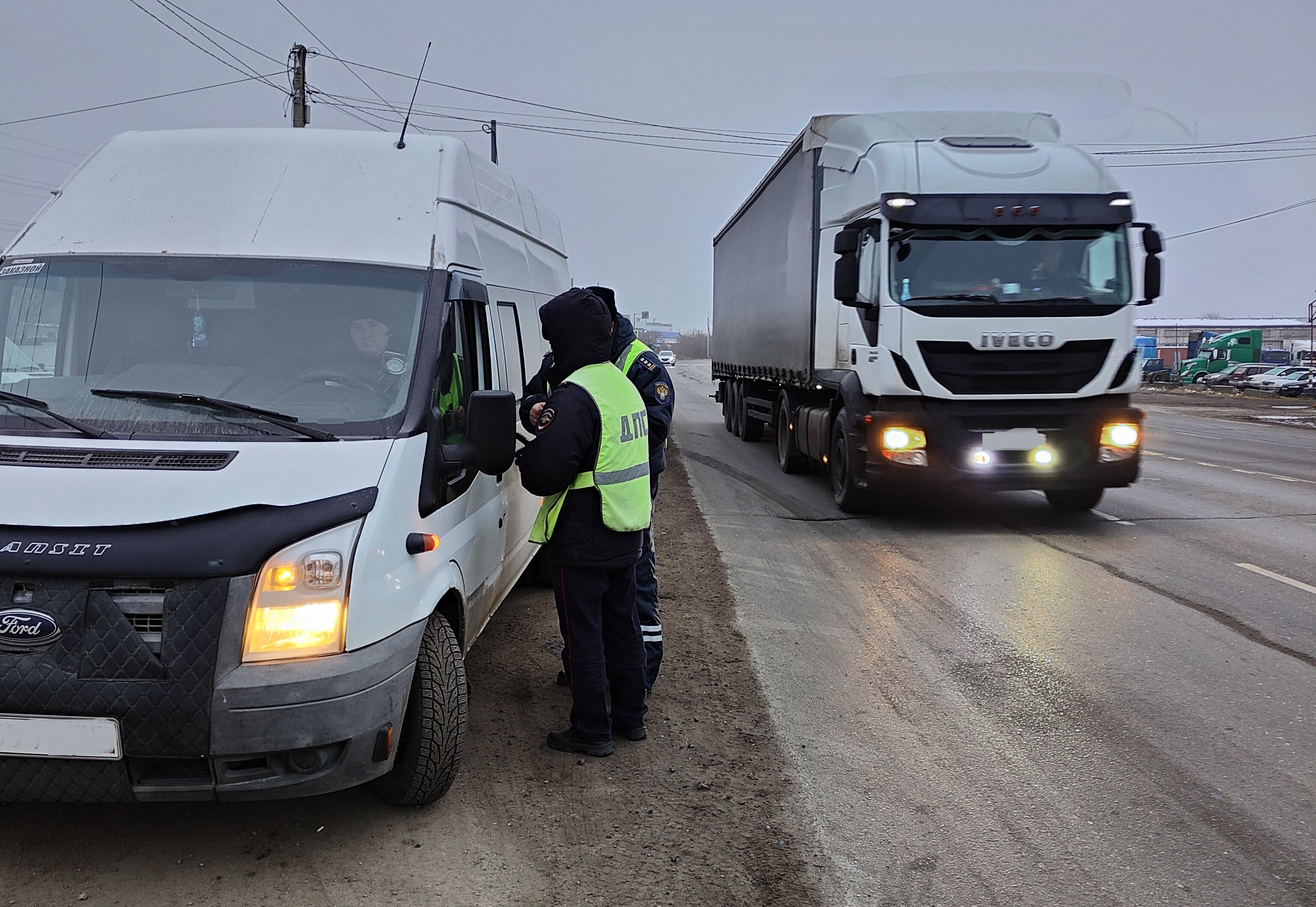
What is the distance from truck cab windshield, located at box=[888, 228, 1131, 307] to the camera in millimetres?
9320

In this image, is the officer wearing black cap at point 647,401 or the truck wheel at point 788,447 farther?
the truck wheel at point 788,447

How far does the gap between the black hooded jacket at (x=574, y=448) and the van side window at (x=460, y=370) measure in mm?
273

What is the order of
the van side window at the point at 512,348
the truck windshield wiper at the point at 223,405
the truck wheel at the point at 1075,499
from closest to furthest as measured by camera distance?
the truck windshield wiper at the point at 223,405
the van side window at the point at 512,348
the truck wheel at the point at 1075,499

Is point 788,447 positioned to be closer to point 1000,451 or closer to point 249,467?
point 1000,451

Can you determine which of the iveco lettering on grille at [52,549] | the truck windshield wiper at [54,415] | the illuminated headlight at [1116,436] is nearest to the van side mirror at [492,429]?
the truck windshield wiper at [54,415]

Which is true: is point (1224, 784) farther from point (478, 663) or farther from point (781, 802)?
point (478, 663)

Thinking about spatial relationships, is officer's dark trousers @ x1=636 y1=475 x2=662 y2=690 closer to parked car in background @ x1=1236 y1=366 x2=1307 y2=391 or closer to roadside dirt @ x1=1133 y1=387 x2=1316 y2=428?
roadside dirt @ x1=1133 y1=387 x2=1316 y2=428

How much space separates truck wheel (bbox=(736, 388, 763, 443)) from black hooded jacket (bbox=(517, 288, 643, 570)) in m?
13.3

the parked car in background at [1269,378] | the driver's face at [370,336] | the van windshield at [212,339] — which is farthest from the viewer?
the parked car in background at [1269,378]

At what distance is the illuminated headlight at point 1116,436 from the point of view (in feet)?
31.5

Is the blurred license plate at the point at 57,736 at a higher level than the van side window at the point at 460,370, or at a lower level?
lower

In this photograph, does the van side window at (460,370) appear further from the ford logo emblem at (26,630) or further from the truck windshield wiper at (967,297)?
the truck windshield wiper at (967,297)

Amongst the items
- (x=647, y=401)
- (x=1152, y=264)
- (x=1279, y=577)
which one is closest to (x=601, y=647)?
(x=647, y=401)

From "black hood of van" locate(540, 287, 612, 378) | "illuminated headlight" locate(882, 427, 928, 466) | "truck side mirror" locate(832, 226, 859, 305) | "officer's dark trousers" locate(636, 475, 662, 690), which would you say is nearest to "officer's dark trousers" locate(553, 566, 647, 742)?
"officer's dark trousers" locate(636, 475, 662, 690)
